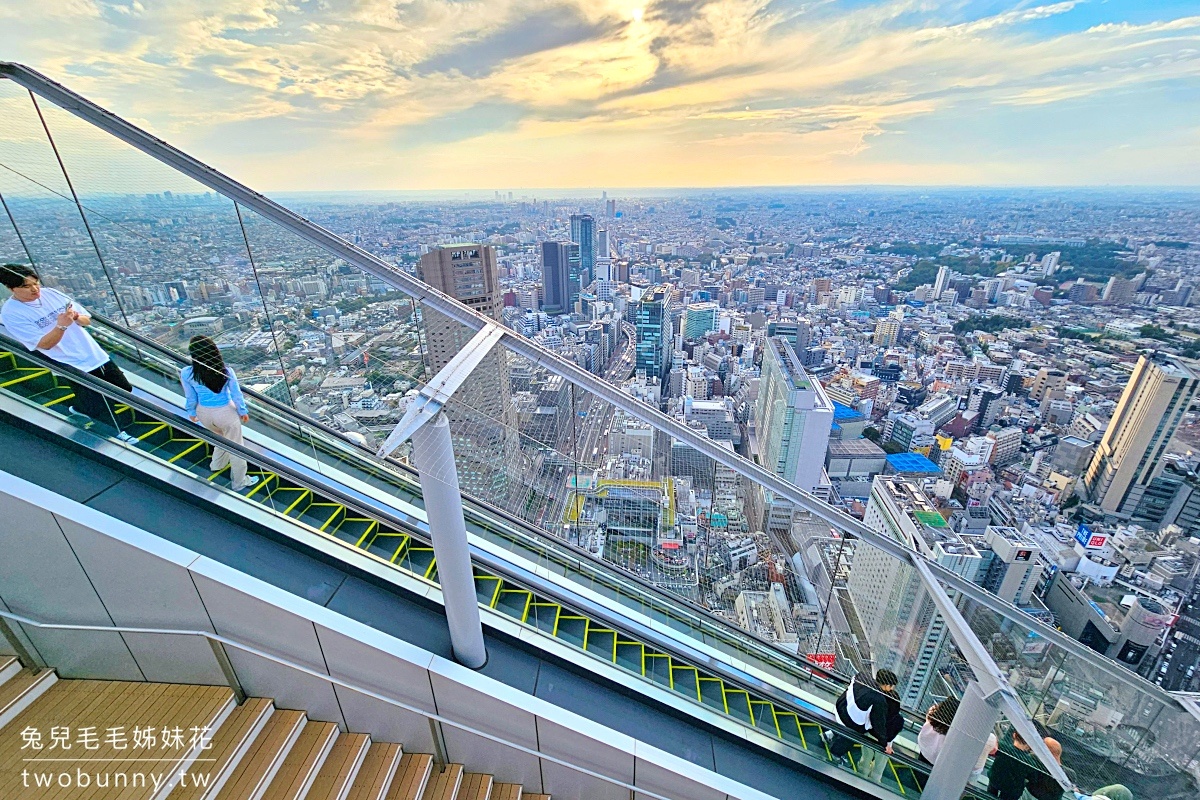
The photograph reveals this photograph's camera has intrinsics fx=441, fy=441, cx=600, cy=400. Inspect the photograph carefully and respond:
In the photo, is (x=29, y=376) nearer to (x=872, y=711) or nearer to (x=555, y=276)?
(x=872, y=711)

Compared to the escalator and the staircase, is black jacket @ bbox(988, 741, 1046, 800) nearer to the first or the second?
the escalator

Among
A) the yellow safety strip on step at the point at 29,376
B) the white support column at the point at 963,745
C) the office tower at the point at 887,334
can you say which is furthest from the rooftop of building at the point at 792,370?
the yellow safety strip on step at the point at 29,376

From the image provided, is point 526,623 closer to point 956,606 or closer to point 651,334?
point 956,606

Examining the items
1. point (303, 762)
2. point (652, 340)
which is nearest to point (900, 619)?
point (303, 762)

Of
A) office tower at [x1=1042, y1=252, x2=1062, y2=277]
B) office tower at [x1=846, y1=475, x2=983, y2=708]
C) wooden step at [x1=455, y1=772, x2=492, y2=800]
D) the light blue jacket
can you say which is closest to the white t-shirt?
the light blue jacket

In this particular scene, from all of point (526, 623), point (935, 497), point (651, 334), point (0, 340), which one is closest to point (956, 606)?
point (526, 623)

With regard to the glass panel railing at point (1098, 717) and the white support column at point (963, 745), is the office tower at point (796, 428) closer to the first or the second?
the glass panel railing at point (1098, 717)

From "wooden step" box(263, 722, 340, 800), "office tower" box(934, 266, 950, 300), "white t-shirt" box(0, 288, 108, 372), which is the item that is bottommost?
"office tower" box(934, 266, 950, 300)

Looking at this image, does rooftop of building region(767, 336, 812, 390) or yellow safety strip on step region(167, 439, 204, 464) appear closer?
yellow safety strip on step region(167, 439, 204, 464)
